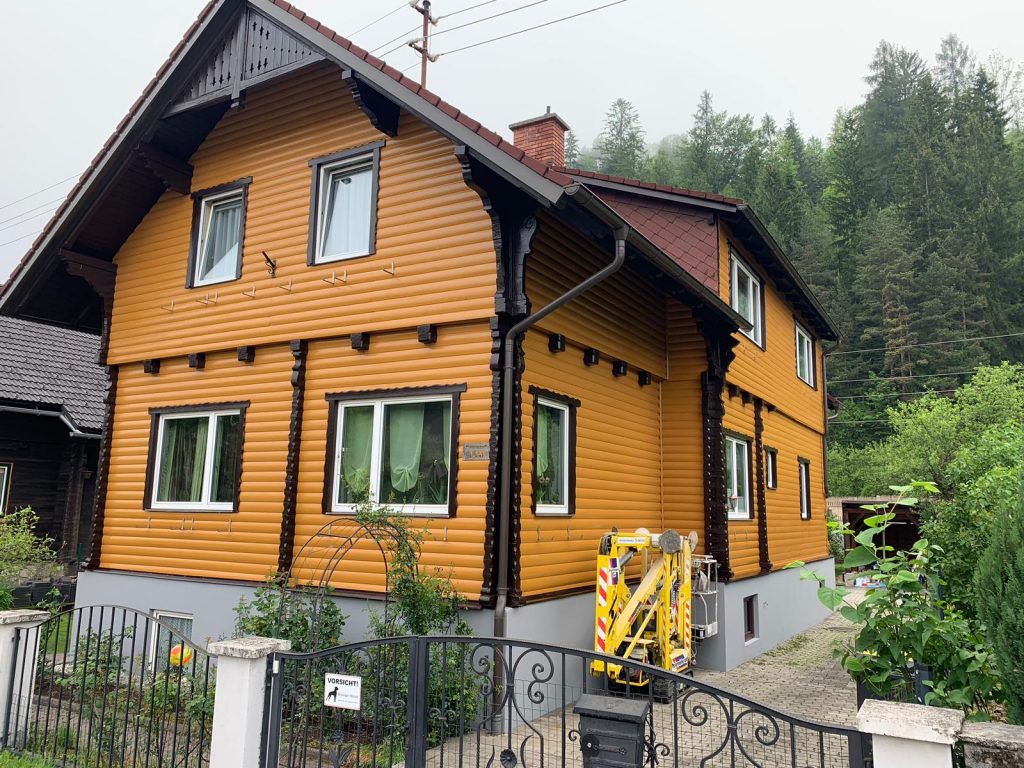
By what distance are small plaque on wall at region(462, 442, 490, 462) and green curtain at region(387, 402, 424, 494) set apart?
672mm

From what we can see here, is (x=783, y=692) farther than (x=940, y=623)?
Yes

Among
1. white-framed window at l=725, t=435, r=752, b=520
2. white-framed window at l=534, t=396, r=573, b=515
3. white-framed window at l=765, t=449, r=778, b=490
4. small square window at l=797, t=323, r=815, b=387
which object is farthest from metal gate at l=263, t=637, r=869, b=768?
small square window at l=797, t=323, r=815, b=387

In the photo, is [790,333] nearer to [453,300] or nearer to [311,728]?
[453,300]

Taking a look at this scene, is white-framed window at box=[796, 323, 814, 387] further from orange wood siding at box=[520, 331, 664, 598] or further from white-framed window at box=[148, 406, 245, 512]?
white-framed window at box=[148, 406, 245, 512]

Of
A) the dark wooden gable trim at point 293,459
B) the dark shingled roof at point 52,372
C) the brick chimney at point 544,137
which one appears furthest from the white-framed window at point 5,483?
the brick chimney at point 544,137

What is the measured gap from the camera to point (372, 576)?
8.38 meters

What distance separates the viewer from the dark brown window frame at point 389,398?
8070mm

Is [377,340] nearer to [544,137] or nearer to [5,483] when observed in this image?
[544,137]

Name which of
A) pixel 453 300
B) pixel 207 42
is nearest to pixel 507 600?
pixel 453 300

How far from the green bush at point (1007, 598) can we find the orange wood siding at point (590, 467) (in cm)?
459

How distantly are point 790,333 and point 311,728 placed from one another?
13400 millimetres

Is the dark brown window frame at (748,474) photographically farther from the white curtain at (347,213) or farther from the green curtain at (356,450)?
the white curtain at (347,213)

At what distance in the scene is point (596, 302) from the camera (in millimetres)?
9758

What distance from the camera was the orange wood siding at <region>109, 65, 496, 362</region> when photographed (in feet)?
28.0
